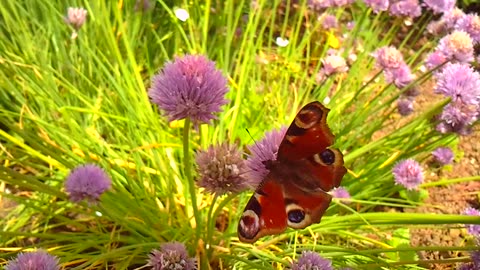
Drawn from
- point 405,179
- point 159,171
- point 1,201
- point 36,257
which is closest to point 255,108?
point 159,171

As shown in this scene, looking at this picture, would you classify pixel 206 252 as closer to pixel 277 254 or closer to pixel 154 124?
pixel 277 254

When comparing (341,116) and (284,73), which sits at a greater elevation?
(284,73)

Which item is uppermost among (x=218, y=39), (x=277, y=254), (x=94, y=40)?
(x=218, y=39)

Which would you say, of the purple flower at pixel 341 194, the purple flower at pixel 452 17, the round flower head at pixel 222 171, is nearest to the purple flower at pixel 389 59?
the purple flower at pixel 452 17

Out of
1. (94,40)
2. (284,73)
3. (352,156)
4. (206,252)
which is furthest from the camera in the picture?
(284,73)

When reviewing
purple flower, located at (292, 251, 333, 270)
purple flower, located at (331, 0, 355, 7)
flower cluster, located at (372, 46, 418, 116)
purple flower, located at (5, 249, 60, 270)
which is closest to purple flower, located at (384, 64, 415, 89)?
flower cluster, located at (372, 46, 418, 116)

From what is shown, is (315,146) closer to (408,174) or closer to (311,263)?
(311,263)

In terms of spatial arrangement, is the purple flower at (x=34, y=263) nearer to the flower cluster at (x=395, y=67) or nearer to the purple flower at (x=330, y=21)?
the flower cluster at (x=395, y=67)

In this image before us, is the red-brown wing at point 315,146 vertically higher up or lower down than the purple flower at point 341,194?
lower down
